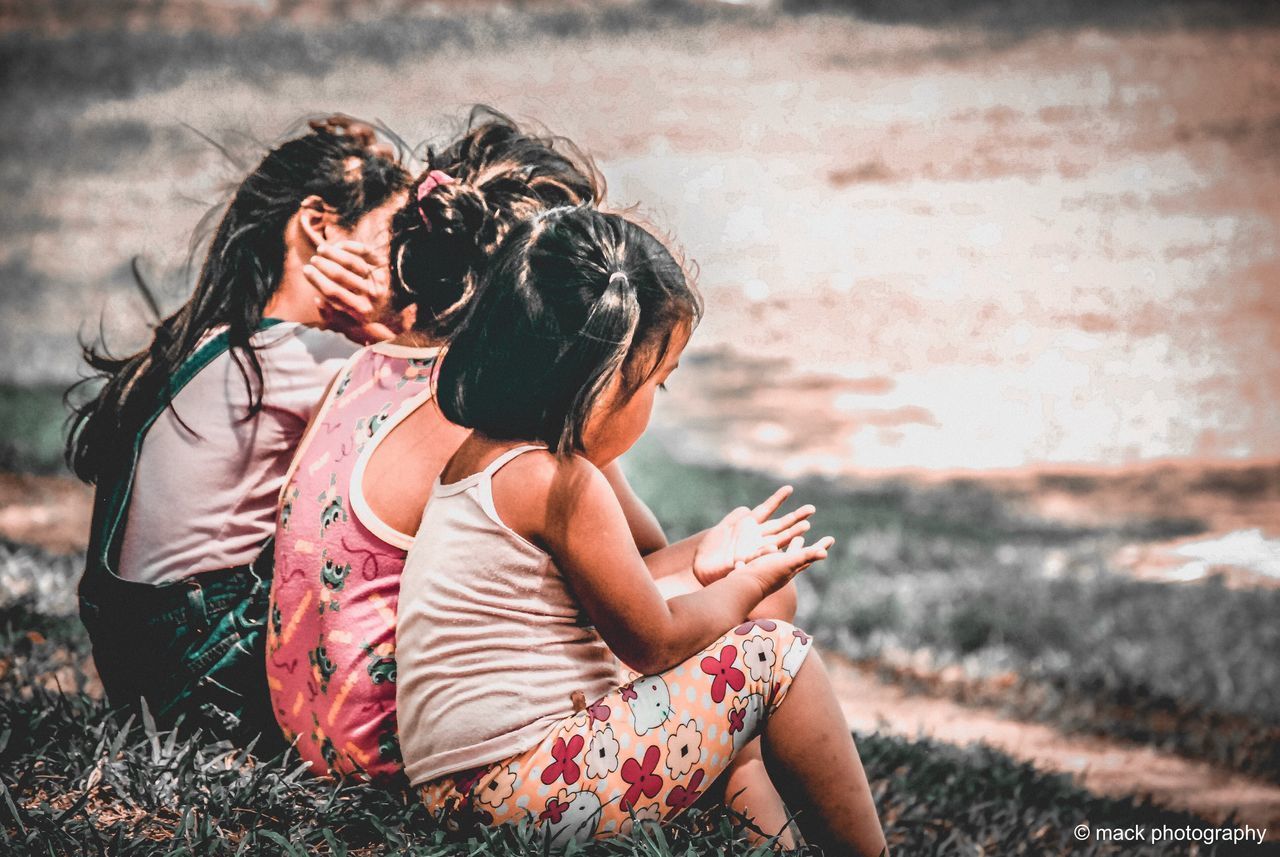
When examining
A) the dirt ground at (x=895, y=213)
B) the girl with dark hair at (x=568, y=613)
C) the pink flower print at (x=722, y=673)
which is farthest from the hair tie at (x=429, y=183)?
the dirt ground at (x=895, y=213)

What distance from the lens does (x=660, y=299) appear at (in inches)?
82.4

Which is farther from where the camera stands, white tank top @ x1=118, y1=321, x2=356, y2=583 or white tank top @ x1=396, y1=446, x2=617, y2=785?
white tank top @ x1=118, y1=321, x2=356, y2=583

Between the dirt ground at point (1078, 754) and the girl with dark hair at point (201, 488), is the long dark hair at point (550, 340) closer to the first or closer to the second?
the girl with dark hair at point (201, 488)

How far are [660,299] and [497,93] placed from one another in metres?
8.31

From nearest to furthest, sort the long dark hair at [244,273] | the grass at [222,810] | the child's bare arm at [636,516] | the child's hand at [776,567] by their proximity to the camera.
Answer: the grass at [222,810] < the child's hand at [776,567] < the long dark hair at [244,273] < the child's bare arm at [636,516]

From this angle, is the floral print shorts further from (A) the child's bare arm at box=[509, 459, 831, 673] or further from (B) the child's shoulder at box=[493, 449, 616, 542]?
(B) the child's shoulder at box=[493, 449, 616, 542]

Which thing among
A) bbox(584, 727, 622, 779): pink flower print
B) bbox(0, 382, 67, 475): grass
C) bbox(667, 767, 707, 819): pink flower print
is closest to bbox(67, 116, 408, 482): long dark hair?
bbox(584, 727, 622, 779): pink flower print

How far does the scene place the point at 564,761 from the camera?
198cm

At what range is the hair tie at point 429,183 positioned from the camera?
2359 mm

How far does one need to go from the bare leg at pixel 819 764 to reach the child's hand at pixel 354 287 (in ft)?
3.48

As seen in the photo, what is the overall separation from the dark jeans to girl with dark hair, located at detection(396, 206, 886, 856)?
1.63ft

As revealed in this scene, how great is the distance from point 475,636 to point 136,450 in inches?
33.1

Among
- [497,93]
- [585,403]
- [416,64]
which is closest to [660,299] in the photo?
[585,403]

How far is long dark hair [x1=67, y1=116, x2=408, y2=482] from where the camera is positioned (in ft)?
8.03
